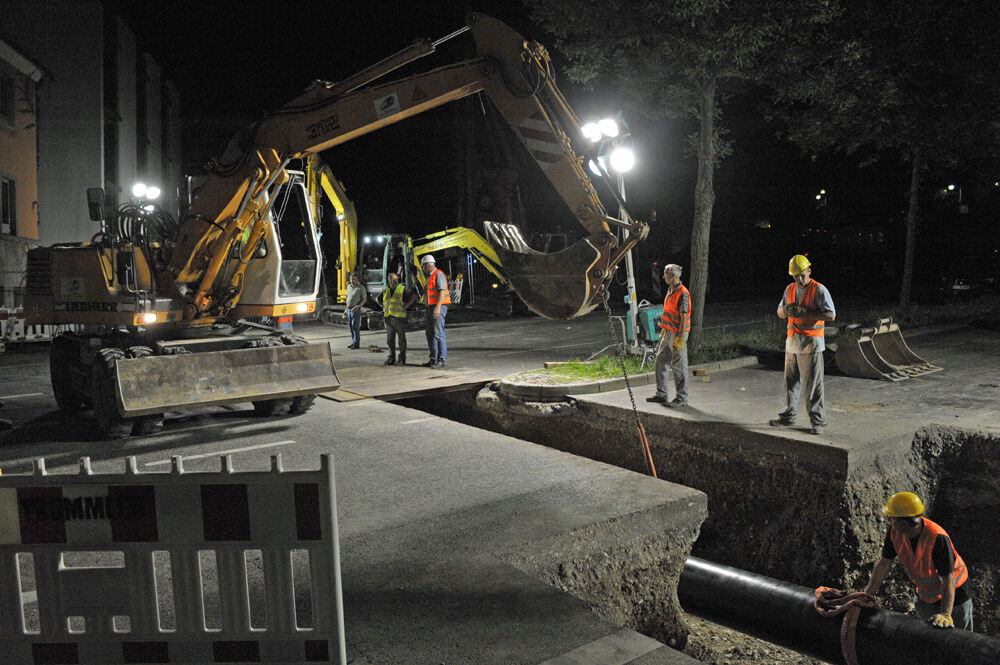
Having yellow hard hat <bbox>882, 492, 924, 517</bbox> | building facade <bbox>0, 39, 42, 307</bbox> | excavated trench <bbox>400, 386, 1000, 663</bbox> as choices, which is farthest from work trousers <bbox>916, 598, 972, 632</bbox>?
building facade <bbox>0, 39, 42, 307</bbox>

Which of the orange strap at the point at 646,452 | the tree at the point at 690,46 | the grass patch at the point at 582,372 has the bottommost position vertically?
the orange strap at the point at 646,452

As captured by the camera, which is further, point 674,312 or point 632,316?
point 632,316

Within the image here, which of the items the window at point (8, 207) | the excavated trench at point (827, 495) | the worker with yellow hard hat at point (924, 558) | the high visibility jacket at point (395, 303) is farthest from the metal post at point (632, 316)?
the window at point (8, 207)

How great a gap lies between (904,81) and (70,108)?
86.1 feet

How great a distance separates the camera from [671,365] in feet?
31.2

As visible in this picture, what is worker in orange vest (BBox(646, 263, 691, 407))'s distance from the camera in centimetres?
927

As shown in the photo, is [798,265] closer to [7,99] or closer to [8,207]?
[8,207]

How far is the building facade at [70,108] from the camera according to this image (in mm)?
23875

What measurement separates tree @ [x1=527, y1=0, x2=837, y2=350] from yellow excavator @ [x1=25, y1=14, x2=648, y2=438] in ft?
12.8

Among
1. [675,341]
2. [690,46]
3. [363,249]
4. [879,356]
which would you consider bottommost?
[879,356]

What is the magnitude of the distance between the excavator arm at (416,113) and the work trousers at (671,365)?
144 cm

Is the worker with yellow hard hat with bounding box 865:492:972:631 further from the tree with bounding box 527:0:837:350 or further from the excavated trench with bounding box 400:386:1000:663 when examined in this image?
the tree with bounding box 527:0:837:350

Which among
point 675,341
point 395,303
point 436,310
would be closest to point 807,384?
point 675,341

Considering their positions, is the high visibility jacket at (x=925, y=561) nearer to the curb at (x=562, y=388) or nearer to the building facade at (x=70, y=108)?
the curb at (x=562, y=388)
